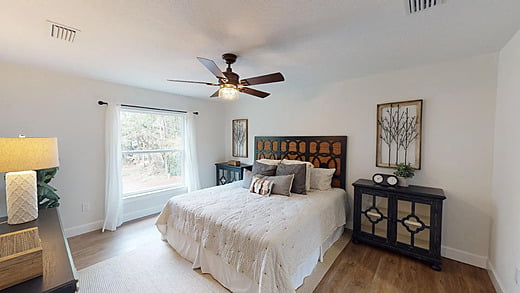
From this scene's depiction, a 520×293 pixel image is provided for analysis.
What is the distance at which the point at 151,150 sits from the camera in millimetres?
3918

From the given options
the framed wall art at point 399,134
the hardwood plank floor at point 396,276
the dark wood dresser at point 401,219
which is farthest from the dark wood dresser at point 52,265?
the framed wall art at point 399,134

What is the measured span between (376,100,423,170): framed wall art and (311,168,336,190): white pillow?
680 mm

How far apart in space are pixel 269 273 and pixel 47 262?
1.37 meters

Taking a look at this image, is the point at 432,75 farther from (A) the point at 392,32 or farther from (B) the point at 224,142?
(B) the point at 224,142

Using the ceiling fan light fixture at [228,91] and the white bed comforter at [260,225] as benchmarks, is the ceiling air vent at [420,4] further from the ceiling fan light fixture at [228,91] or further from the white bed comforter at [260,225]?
the white bed comforter at [260,225]

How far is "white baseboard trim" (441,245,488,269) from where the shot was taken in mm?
2268

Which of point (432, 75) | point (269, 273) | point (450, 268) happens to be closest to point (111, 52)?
point (269, 273)

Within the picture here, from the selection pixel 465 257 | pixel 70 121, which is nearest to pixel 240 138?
pixel 70 121

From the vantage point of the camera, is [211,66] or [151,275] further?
[151,275]

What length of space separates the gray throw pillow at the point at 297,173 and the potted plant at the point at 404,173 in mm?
1180

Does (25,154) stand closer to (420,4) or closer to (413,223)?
(420,4)

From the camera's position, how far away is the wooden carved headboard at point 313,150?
10.6ft

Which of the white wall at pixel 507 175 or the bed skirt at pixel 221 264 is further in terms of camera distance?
the bed skirt at pixel 221 264

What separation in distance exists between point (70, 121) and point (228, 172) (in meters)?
2.83
